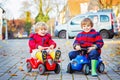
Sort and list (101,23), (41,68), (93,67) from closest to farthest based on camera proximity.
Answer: (93,67) → (41,68) → (101,23)

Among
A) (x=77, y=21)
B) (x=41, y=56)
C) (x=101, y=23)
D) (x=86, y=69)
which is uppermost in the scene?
(x=77, y=21)

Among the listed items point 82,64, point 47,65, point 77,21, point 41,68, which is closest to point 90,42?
point 82,64

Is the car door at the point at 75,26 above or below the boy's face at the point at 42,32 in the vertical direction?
above

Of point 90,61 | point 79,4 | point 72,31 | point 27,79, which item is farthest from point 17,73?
point 79,4

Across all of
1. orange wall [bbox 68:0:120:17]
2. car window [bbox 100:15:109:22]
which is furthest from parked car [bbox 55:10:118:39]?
orange wall [bbox 68:0:120:17]

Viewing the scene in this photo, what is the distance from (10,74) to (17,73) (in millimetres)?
217

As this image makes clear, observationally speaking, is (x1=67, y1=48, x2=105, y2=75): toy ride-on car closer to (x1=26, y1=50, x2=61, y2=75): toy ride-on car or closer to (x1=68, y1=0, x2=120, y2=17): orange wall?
(x1=26, y1=50, x2=61, y2=75): toy ride-on car

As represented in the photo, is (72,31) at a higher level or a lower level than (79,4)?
lower

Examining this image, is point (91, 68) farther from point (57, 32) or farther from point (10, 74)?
point (57, 32)

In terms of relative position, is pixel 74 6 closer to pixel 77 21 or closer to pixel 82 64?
pixel 77 21

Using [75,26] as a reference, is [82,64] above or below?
below

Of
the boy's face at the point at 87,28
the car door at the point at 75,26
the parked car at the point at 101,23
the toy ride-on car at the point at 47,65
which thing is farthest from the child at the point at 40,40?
the car door at the point at 75,26

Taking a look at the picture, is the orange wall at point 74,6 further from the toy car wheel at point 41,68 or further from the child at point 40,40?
the toy car wheel at point 41,68

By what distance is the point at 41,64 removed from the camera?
8086mm
